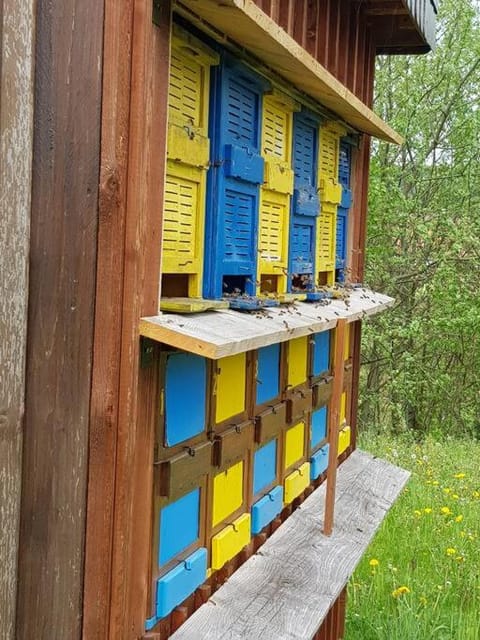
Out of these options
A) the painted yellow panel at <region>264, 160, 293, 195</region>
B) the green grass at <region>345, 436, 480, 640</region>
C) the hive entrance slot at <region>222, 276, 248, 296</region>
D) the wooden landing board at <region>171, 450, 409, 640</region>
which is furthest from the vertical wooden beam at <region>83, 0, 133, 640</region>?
the green grass at <region>345, 436, 480, 640</region>

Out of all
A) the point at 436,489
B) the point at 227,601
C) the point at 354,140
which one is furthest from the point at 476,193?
the point at 227,601

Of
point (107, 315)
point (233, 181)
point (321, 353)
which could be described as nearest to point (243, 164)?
point (233, 181)

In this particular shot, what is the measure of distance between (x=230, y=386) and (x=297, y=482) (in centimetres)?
117

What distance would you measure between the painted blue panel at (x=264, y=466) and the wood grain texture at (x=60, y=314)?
149cm

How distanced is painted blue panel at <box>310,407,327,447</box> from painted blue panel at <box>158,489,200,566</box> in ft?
5.56

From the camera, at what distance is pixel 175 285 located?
10.5ft

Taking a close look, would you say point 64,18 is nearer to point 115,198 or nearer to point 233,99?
point 115,198

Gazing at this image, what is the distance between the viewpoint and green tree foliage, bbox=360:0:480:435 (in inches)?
602

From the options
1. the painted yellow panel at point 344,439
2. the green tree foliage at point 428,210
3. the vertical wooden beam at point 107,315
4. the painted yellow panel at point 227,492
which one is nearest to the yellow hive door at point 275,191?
the painted yellow panel at point 227,492

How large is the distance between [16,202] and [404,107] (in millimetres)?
14329

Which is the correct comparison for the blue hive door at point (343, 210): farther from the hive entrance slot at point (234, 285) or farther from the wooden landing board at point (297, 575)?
the hive entrance slot at point (234, 285)

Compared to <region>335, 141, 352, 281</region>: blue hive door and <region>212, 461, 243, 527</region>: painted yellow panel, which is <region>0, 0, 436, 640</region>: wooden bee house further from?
<region>335, 141, 352, 281</region>: blue hive door

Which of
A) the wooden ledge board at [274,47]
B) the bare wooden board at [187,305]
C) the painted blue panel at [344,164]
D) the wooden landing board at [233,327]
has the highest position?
the wooden ledge board at [274,47]

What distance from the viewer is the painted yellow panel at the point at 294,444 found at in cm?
435
